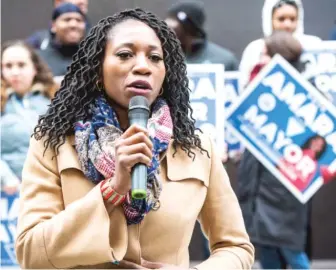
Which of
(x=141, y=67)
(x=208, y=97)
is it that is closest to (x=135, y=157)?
(x=141, y=67)

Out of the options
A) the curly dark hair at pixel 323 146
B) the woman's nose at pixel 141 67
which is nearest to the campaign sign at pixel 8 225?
the curly dark hair at pixel 323 146

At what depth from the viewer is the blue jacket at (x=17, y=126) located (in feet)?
14.5

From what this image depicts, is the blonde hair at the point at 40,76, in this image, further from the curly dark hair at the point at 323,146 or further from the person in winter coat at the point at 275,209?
the curly dark hair at the point at 323,146

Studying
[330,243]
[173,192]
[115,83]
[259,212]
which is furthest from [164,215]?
[330,243]

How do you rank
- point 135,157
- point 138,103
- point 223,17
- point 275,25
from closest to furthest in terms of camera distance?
point 135,157 < point 138,103 < point 275,25 < point 223,17

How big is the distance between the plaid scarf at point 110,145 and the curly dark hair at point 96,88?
52 millimetres

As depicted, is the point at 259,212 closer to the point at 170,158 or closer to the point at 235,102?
the point at 235,102

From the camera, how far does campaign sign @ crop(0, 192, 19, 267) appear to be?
4.49 m

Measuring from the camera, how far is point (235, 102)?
4.49m

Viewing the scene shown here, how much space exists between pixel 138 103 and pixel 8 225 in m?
2.92

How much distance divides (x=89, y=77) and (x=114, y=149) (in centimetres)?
28

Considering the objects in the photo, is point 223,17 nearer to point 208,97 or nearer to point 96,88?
point 208,97

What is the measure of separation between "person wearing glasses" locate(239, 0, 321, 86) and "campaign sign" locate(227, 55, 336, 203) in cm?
16

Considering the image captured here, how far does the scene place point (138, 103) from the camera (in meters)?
1.81
